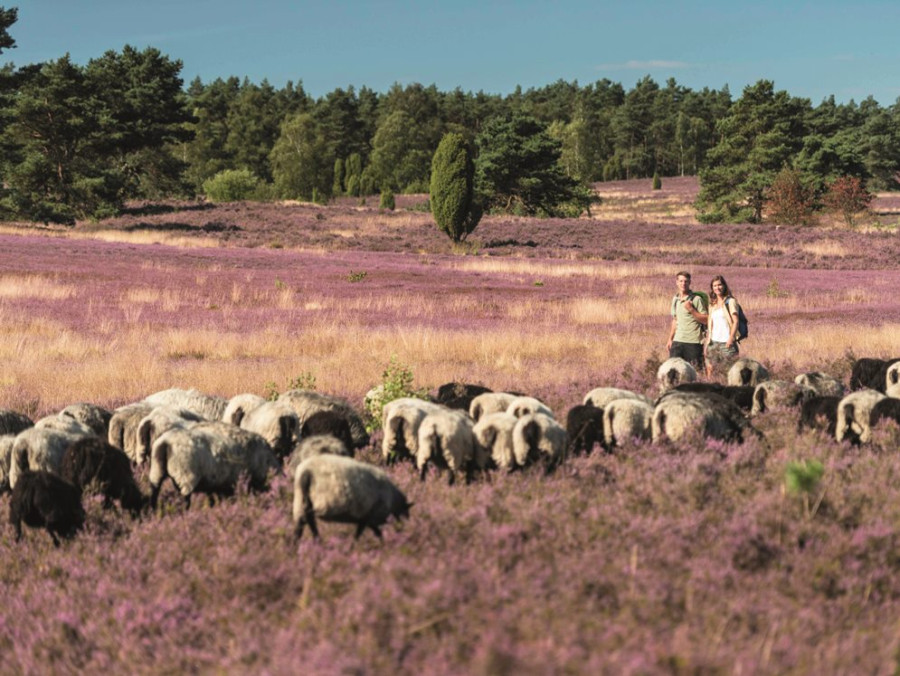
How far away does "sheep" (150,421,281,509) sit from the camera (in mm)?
6711

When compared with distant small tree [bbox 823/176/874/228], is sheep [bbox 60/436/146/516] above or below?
below

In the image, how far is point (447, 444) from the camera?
282 inches

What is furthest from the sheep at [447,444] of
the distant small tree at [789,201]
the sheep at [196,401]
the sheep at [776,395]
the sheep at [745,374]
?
the distant small tree at [789,201]

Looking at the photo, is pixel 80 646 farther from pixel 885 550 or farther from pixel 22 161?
pixel 22 161

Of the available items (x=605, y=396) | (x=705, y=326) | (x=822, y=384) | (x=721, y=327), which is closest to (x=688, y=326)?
(x=705, y=326)

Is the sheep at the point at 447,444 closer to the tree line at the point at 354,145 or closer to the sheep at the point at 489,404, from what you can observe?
the sheep at the point at 489,404

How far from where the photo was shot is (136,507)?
A: 671cm

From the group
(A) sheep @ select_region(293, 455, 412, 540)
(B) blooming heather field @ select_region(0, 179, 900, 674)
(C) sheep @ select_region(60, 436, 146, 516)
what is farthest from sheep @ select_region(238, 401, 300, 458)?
(A) sheep @ select_region(293, 455, 412, 540)

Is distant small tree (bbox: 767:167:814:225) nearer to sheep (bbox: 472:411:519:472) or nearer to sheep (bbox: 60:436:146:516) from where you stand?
sheep (bbox: 472:411:519:472)

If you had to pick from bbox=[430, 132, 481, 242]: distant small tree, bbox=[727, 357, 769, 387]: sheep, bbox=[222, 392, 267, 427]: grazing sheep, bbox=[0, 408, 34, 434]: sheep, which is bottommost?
bbox=[0, 408, 34, 434]: sheep

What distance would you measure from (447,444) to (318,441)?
1143 mm

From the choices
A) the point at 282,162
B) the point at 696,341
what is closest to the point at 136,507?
the point at 696,341

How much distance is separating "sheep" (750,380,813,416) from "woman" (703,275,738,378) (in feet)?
9.99

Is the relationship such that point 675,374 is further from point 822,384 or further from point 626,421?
point 626,421
